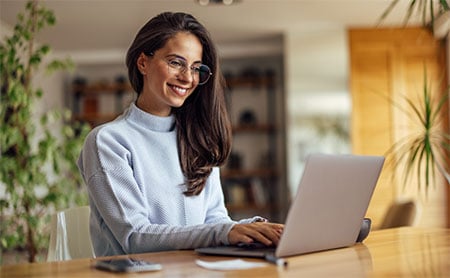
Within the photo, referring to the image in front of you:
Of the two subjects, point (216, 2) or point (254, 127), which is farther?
point (254, 127)

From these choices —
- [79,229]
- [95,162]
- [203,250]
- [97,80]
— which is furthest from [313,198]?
[97,80]

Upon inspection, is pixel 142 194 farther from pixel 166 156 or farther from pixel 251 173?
pixel 251 173

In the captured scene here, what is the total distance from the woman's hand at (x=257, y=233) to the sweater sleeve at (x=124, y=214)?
1.0 inches

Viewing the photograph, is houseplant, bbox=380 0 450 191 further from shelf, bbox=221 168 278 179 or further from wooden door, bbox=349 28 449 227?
shelf, bbox=221 168 278 179

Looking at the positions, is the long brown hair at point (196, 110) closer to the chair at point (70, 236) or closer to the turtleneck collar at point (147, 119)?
the turtleneck collar at point (147, 119)

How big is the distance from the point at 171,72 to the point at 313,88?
16.4 feet

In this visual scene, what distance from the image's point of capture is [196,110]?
202 centimetres

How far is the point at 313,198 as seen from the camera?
4.57 feet

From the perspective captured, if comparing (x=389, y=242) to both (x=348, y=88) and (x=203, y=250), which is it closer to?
(x=203, y=250)

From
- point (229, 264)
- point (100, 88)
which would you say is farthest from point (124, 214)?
point (100, 88)

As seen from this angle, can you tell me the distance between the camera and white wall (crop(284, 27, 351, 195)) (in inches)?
260

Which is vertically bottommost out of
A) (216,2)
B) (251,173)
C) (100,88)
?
(251,173)

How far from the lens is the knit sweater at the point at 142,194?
5.21ft

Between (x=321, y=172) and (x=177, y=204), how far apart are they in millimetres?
541
